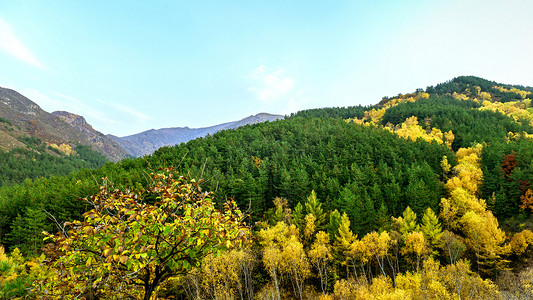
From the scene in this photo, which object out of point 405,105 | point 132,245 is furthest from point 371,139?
point 132,245

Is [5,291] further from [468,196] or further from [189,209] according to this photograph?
[468,196]

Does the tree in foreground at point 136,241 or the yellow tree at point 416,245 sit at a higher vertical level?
the tree in foreground at point 136,241

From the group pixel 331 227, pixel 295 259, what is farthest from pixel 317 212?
pixel 295 259

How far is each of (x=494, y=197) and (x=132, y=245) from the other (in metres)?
74.6

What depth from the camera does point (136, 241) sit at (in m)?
5.26

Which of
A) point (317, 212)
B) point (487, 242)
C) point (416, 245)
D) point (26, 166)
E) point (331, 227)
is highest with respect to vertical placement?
point (26, 166)

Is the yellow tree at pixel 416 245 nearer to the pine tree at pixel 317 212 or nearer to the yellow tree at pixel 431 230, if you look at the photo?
the yellow tree at pixel 431 230

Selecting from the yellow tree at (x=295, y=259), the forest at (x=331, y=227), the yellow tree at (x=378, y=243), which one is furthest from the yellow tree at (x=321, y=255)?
the yellow tree at (x=378, y=243)

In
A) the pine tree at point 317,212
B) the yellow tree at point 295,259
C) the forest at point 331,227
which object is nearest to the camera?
the forest at point 331,227

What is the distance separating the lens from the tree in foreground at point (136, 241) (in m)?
4.98

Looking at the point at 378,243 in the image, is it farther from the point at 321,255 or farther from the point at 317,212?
the point at 317,212

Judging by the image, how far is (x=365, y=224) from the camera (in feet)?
164

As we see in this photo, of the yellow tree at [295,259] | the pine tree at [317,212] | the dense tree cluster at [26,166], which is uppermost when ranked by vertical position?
the dense tree cluster at [26,166]

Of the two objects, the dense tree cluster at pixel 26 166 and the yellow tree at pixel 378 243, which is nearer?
the yellow tree at pixel 378 243
